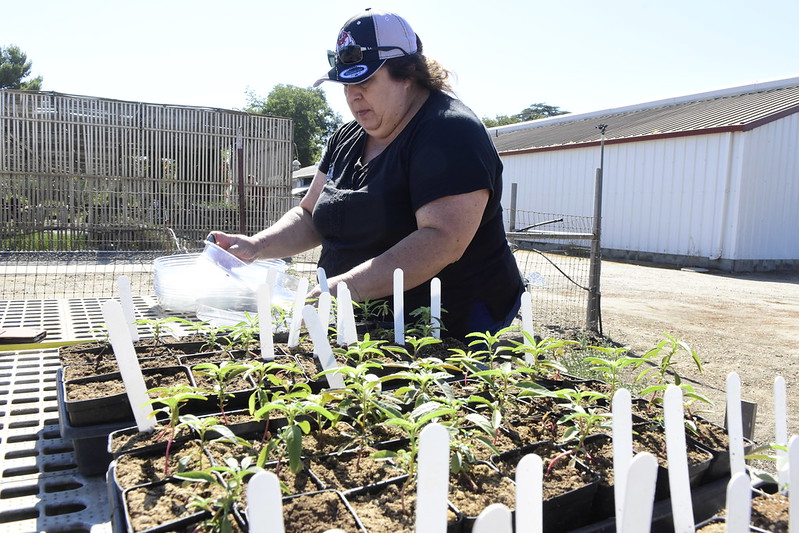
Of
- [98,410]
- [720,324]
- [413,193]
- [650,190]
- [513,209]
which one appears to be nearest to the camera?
[98,410]

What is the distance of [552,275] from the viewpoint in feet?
37.0

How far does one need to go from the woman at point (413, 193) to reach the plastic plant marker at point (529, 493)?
1.24 m

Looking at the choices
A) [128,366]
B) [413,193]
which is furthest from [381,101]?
[128,366]

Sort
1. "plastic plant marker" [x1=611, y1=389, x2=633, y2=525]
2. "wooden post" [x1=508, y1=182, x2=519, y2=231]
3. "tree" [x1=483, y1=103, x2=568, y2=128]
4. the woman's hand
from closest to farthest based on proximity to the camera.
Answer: "plastic plant marker" [x1=611, y1=389, x2=633, y2=525]
the woman's hand
"wooden post" [x1=508, y1=182, x2=519, y2=231]
"tree" [x1=483, y1=103, x2=568, y2=128]

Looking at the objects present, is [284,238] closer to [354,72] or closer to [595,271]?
[354,72]

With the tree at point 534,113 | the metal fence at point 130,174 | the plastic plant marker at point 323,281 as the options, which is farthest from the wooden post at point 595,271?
the tree at point 534,113

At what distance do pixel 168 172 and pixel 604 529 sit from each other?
39.2ft

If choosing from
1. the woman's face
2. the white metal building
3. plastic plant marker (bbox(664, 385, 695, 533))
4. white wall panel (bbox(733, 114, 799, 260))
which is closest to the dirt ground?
white wall panel (bbox(733, 114, 799, 260))

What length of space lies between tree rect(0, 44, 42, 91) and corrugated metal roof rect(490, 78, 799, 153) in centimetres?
3253

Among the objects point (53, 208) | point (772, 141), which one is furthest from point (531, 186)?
point (53, 208)

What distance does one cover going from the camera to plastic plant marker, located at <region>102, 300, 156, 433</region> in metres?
1.05

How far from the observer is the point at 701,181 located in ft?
45.6

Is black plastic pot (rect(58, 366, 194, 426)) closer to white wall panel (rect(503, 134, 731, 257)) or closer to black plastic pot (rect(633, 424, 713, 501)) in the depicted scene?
black plastic pot (rect(633, 424, 713, 501))

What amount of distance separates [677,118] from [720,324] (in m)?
10.4
